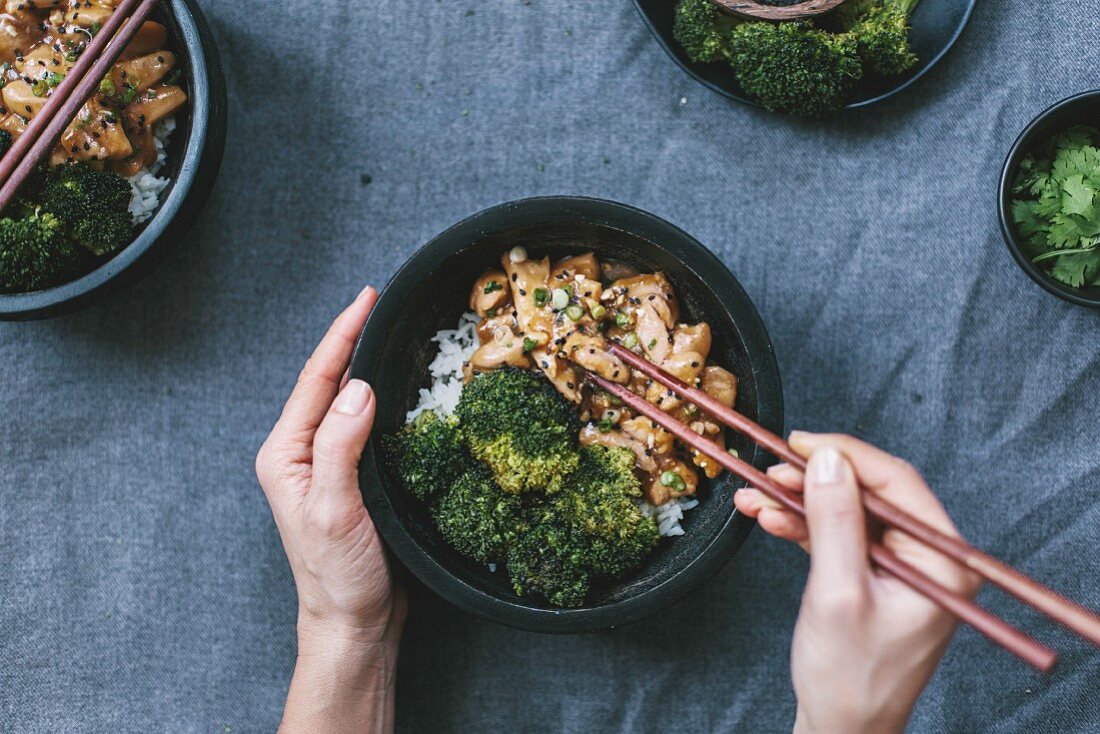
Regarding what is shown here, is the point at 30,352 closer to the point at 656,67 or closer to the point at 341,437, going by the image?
the point at 341,437

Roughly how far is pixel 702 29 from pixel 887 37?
43 centimetres

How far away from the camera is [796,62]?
1975 millimetres

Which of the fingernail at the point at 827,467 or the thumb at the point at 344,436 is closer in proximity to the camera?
the fingernail at the point at 827,467

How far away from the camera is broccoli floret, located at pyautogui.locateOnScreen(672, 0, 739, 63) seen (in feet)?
6.59

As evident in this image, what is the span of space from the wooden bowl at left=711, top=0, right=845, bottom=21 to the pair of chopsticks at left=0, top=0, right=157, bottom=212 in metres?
1.30

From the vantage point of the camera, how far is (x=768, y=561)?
7.08 ft

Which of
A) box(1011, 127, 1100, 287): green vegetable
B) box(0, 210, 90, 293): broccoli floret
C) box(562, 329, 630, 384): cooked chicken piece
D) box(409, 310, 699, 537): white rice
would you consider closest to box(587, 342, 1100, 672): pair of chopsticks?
box(562, 329, 630, 384): cooked chicken piece

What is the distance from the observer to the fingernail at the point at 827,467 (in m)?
1.34

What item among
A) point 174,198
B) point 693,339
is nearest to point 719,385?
point 693,339

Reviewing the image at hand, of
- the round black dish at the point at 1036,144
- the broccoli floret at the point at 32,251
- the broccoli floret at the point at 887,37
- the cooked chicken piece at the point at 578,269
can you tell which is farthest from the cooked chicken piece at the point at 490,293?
the round black dish at the point at 1036,144

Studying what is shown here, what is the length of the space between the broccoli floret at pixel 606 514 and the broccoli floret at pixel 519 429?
4cm

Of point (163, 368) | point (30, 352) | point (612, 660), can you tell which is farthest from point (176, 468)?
point (612, 660)

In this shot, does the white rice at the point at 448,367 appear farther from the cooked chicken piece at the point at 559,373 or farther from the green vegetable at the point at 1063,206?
the green vegetable at the point at 1063,206

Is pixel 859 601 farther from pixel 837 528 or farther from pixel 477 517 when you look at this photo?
pixel 477 517
